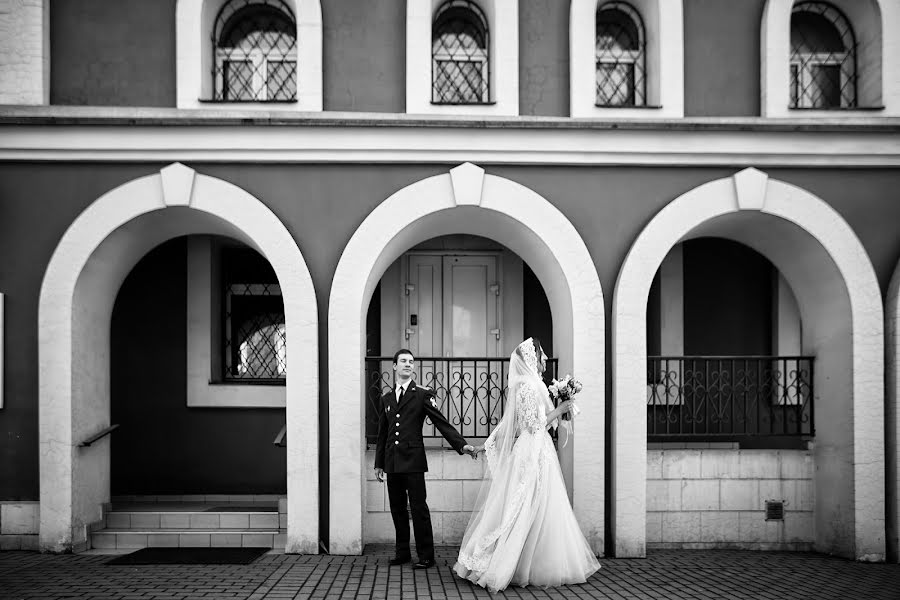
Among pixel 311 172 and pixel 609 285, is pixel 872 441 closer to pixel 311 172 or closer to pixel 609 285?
pixel 609 285

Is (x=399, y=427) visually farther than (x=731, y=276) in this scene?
No

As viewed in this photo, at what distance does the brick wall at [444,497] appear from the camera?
732cm

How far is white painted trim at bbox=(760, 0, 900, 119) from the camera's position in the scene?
7234 mm

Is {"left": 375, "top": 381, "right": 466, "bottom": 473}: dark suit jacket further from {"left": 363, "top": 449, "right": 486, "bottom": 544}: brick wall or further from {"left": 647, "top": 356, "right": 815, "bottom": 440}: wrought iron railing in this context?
{"left": 647, "top": 356, "right": 815, "bottom": 440}: wrought iron railing

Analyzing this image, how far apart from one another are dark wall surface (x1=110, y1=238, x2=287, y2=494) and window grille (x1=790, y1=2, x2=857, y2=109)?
7.64m

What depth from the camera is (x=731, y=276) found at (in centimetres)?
912

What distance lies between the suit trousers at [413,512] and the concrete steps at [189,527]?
1.50m

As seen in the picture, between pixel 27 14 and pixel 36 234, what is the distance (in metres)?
2.34

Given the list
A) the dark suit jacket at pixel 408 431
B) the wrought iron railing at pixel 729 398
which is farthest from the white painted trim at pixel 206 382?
the wrought iron railing at pixel 729 398

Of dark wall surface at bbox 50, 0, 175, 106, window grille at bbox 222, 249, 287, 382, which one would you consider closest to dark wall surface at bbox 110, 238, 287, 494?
window grille at bbox 222, 249, 287, 382

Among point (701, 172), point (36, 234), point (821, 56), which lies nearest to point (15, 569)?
point (36, 234)

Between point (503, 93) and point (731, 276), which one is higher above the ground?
point (503, 93)

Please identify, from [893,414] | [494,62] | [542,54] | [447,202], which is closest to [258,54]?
[494,62]

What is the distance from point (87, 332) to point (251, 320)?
7.24 feet
